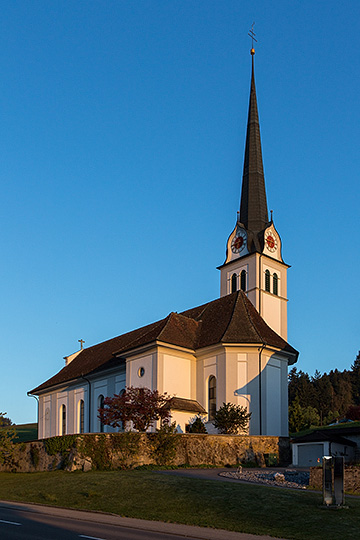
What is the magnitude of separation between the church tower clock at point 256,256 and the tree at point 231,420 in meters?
17.0

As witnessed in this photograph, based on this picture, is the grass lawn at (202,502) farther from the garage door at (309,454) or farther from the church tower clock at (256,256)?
the church tower clock at (256,256)

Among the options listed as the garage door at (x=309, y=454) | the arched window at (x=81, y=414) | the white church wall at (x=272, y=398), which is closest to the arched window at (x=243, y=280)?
the white church wall at (x=272, y=398)

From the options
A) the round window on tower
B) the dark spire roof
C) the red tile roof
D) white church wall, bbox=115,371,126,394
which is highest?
the dark spire roof

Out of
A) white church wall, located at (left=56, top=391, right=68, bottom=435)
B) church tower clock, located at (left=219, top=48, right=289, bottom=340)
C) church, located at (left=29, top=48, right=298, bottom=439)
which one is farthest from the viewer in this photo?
white church wall, located at (left=56, top=391, right=68, bottom=435)

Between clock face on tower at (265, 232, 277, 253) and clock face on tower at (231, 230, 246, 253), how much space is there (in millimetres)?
2240

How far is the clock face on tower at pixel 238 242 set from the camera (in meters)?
57.3

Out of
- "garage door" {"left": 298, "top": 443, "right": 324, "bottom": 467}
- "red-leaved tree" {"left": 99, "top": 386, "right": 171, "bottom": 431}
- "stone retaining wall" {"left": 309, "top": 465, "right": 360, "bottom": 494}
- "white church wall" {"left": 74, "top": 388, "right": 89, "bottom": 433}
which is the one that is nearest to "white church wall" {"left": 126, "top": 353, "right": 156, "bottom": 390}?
"red-leaved tree" {"left": 99, "top": 386, "right": 171, "bottom": 431}

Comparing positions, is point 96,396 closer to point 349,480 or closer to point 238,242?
point 238,242

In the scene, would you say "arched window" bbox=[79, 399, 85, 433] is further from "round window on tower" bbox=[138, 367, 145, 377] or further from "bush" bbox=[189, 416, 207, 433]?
"bush" bbox=[189, 416, 207, 433]

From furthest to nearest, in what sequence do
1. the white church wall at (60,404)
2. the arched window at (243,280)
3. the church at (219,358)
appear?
1. the white church wall at (60,404)
2. the arched window at (243,280)
3. the church at (219,358)

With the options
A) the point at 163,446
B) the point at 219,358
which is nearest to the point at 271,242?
the point at 219,358

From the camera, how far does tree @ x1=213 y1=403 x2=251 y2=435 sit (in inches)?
1423

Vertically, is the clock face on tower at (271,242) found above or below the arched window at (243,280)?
above

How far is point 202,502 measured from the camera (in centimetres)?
1830
